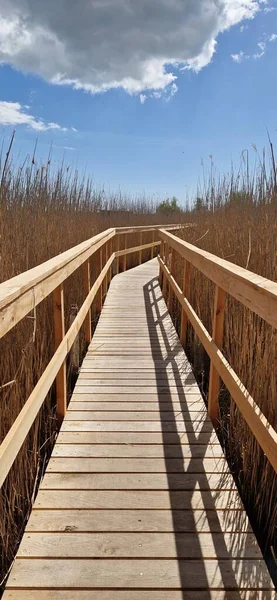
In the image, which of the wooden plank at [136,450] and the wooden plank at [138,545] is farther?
the wooden plank at [136,450]

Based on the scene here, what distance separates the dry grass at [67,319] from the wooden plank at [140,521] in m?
0.14

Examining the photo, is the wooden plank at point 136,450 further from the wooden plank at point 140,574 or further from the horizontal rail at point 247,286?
the horizontal rail at point 247,286

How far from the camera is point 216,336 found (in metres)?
2.16

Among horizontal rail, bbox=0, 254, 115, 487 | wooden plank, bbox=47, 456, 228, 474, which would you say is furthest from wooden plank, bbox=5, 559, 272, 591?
wooden plank, bbox=47, 456, 228, 474

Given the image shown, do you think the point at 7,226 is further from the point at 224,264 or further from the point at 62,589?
the point at 62,589

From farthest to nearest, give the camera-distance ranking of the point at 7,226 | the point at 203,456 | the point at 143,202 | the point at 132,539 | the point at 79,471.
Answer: the point at 143,202 < the point at 7,226 < the point at 203,456 < the point at 79,471 < the point at 132,539

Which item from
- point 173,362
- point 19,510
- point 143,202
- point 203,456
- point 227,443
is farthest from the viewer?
point 143,202

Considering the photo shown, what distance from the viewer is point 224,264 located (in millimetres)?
2008

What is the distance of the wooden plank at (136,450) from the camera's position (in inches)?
75.3

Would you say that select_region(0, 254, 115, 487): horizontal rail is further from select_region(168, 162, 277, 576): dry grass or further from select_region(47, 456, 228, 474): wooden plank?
select_region(168, 162, 277, 576): dry grass

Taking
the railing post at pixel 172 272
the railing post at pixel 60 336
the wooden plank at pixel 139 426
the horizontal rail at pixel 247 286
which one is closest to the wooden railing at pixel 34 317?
the railing post at pixel 60 336

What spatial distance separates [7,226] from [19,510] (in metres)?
1.57

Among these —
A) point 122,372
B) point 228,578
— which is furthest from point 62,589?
point 122,372

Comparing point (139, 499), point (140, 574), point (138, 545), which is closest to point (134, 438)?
point (139, 499)
